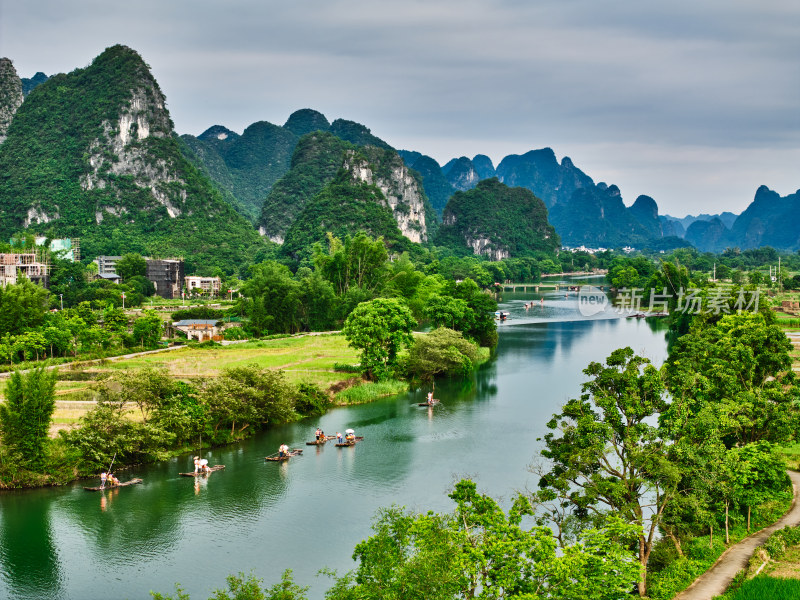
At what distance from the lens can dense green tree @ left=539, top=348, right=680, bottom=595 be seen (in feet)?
50.3

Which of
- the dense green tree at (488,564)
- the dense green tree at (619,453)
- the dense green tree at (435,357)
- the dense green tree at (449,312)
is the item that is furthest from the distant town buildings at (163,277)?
the dense green tree at (488,564)

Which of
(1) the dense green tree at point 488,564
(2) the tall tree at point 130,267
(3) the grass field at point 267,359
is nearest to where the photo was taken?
(1) the dense green tree at point 488,564

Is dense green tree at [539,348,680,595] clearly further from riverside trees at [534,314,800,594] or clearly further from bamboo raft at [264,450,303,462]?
bamboo raft at [264,450,303,462]

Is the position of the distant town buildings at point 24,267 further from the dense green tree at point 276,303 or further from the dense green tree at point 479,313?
the dense green tree at point 479,313

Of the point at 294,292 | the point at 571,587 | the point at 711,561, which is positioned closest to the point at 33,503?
the point at 571,587

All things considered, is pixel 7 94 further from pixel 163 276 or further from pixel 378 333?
pixel 378 333

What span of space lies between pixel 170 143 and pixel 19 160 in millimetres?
21024

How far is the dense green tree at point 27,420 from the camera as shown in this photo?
22.8 metres

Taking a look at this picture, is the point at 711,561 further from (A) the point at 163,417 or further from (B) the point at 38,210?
(B) the point at 38,210

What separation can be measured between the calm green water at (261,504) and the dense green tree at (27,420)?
136cm

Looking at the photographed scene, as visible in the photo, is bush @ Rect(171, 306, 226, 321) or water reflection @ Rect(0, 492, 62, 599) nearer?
water reflection @ Rect(0, 492, 62, 599)

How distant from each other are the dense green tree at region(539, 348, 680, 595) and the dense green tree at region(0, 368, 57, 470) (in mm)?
14890

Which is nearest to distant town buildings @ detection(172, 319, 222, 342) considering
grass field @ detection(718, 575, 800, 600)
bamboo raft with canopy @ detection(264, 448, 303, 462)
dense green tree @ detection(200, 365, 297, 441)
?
dense green tree @ detection(200, 365, 297, 441)

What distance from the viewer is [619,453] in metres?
16.1
